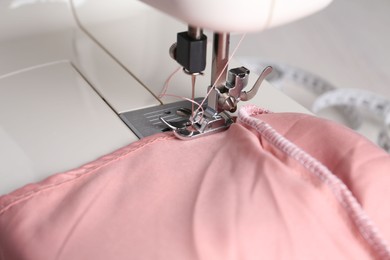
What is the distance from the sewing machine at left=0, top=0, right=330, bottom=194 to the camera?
2.26ft

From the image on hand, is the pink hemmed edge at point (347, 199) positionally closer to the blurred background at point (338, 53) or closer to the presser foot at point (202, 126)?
the presser foot at point (202, 126)

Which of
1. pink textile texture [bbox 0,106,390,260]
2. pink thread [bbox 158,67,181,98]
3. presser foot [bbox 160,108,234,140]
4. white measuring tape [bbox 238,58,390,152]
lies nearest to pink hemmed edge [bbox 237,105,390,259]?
pink textile texture [bbox 0,106,390,260]

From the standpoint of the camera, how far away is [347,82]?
164cm

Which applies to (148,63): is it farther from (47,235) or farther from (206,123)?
(47,235)

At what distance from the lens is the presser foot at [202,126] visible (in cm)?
80

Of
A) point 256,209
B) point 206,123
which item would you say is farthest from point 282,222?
point 206,123

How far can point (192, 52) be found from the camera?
2.51 ft

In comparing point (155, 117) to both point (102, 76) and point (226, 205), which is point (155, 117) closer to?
point (102, 76)

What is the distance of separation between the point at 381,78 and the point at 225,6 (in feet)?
3.81

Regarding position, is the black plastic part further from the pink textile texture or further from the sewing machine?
the pink textile texture

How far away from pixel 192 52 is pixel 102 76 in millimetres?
305

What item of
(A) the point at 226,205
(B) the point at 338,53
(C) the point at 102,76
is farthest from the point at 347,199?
(B) the point at 338,53

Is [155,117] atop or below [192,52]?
below

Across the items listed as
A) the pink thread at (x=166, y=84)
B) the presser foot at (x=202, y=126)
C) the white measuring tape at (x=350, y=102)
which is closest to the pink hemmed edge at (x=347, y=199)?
the presser foot at (x=202, y=126)
